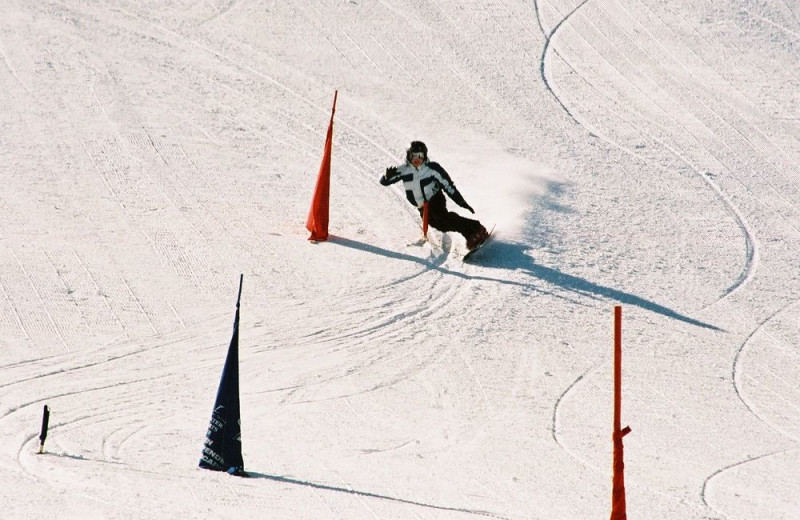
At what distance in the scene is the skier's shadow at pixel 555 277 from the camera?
1194 centimetres

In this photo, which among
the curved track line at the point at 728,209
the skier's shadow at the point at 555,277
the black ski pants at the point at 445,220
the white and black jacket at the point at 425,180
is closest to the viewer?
the skier's shadow at the point at 555,277

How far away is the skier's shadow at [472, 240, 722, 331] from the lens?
11.9 m

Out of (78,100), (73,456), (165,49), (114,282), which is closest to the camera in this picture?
(73,456)

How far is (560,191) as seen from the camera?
13.9 meters

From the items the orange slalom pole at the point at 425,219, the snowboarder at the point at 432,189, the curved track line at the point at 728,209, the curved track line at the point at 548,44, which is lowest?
the orange slalom pole at the point at 425,219

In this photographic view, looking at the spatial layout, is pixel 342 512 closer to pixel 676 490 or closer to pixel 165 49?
pixel 676 490

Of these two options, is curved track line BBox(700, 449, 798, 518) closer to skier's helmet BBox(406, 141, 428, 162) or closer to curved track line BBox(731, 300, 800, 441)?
curved track line BBox(731, 300, 800, 441)

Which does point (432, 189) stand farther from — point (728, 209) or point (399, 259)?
point (728, 209)

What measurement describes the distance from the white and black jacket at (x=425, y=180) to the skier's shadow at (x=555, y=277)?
0.51 metres

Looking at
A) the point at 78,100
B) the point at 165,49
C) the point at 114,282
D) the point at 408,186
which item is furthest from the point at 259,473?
the point at 165,49

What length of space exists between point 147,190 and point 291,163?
1.67 meters

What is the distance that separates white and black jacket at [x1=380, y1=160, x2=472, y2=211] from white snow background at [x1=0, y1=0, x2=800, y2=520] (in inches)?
19.3

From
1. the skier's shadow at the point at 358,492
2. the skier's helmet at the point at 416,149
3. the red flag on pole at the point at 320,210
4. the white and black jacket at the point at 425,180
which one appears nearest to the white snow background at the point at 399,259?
the skier's shadow at the point at 358,492

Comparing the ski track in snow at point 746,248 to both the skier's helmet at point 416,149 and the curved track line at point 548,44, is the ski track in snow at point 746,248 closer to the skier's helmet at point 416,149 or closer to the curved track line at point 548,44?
the curved track line at point 548,44
